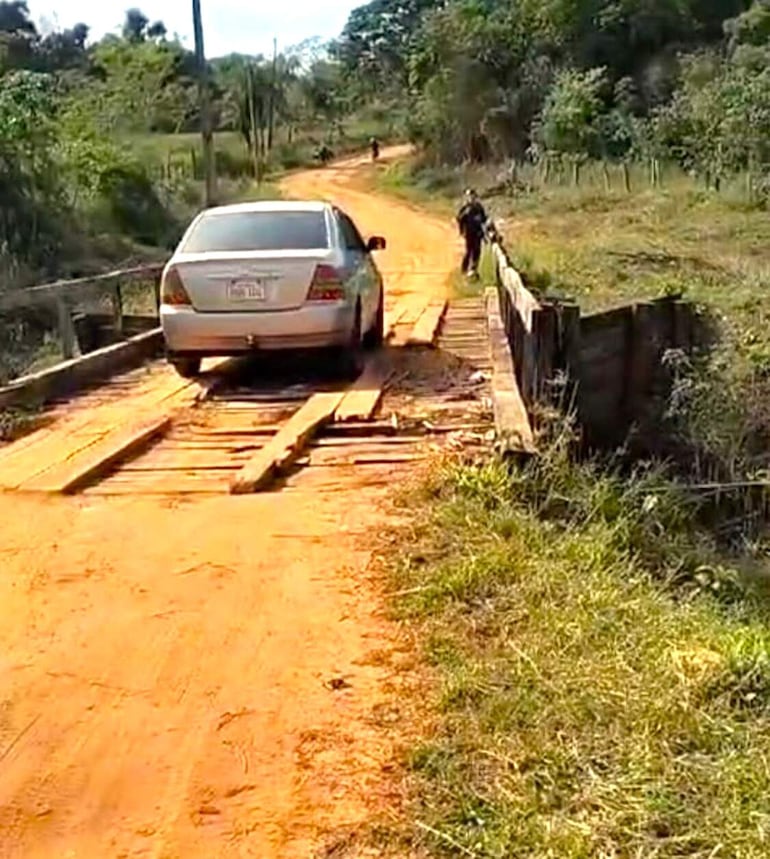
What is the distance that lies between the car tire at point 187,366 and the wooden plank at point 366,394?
1494 mm

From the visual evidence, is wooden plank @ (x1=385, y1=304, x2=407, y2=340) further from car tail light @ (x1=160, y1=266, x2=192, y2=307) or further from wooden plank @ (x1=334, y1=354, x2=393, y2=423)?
car tail light @ (x1=160, y1=266, x2=192, y2=307)

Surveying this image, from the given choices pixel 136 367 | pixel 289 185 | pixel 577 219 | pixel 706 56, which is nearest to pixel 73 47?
pixel 289 185

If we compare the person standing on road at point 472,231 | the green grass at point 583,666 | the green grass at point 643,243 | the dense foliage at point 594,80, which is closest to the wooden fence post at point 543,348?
the green grass at point 583,666

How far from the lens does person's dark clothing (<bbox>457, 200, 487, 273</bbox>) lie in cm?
2388

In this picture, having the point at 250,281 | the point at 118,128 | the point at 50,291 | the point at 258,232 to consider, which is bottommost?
the point at 50,291

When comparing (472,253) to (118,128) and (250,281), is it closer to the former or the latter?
(250,281)

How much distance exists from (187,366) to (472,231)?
41.4 ft

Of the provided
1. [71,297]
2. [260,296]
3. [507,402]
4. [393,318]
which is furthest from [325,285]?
[393,318]

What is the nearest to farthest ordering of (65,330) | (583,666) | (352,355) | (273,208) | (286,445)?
1. (583,666)
2. (286,445)
3. (352,355)
4. (273,208)
5. (65,330)

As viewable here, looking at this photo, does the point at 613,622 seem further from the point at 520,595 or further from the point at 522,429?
the point at 522,429

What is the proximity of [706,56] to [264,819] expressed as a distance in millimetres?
47498

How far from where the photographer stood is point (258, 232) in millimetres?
11938

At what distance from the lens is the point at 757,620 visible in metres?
6.14

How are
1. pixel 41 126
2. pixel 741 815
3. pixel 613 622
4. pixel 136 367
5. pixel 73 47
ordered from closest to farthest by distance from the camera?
1. pixel 741 815
2. pixel 613 622
3. pixel 136 367
4. pixel 41 126
5. pixel 73 47
